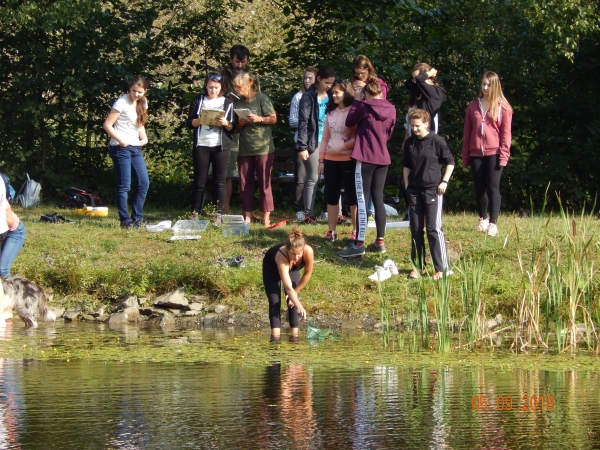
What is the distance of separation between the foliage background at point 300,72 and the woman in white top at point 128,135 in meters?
4.78

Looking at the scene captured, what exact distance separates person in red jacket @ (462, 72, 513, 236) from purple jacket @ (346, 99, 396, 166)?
1238 mm

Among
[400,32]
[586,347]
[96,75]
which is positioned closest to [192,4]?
[96,75]

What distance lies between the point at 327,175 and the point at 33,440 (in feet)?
24.5

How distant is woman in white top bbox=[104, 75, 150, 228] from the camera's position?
13766mm

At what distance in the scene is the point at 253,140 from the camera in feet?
46.7

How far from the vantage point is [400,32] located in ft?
61.4

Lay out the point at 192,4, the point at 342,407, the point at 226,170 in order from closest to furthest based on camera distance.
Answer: the point at 342,407 → the point at 226,170 → the point at 192,4

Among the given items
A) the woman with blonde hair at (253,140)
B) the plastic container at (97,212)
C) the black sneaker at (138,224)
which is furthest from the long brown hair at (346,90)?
the plastic container at (97,212)

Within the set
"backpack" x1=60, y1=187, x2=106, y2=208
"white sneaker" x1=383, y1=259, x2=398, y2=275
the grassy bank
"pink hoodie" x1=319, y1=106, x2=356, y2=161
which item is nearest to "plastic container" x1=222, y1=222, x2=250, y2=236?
the grassy bank

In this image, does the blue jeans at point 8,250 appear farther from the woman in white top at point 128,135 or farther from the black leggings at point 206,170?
the black leggings at point 206,170

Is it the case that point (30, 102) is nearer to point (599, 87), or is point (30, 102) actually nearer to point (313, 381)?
point (599, 87)

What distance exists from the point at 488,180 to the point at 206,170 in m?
3.81

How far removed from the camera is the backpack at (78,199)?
709 inches

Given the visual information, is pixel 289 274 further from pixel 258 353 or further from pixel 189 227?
pixel 189 227
